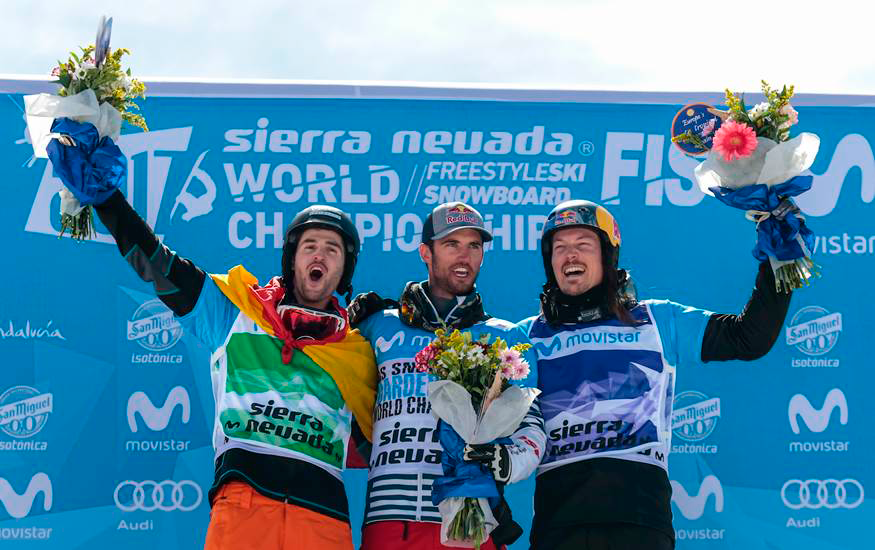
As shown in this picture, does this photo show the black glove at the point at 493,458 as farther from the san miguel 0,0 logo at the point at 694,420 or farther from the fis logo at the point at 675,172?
the fis logo at the point at 675,172

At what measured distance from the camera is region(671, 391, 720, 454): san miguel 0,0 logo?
17.0 feet

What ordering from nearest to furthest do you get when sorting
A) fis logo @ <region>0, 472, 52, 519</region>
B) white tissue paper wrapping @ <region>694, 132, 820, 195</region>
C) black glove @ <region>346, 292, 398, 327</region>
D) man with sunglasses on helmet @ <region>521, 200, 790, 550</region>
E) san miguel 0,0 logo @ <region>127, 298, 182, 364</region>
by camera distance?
white tissue paper wrapping @ <region>694, 132, 820, 195</region> < man with sunglasses on helmet @ <region>521, 200, 790, 550</region> < black glove @ <region>346, 292, 398, 327</region> < fis logo @ <region>0, 472, 52, 519</region> < san miguel 0,0 logo @ <region>127, 298, 182, 364</region>

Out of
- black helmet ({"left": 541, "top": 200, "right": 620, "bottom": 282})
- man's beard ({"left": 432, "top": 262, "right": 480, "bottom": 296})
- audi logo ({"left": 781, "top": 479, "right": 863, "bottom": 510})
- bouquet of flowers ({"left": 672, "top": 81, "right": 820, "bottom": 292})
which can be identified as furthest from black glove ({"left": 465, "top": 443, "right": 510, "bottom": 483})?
audi logo ({"left": 781, "top": 479, "right": 863, "bottom": 510})

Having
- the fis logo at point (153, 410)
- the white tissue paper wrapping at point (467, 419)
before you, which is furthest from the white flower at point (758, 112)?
the fis logo at point (153, 410)

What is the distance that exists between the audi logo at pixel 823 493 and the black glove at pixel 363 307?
264cm

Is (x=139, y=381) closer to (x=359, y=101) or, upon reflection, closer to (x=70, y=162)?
(x=70, y=162)

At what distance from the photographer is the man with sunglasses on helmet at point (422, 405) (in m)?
3.67

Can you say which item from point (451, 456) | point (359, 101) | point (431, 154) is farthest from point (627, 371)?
point (359, 101)

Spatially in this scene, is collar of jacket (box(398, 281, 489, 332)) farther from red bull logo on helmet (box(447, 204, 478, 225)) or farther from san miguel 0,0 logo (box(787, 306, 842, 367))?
san miguel 0,0 logo (box(787, 306, 842, 367))

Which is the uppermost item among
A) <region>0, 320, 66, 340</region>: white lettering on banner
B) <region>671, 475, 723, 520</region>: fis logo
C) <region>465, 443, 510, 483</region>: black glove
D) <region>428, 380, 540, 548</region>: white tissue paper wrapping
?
<region>0, 320, 66, 340</region>: white lettering on banner

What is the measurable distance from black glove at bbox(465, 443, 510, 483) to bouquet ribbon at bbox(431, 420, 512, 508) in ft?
0.08

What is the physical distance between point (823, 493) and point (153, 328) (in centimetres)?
400

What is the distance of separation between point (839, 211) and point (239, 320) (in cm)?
358

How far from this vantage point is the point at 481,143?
5.25 meters
